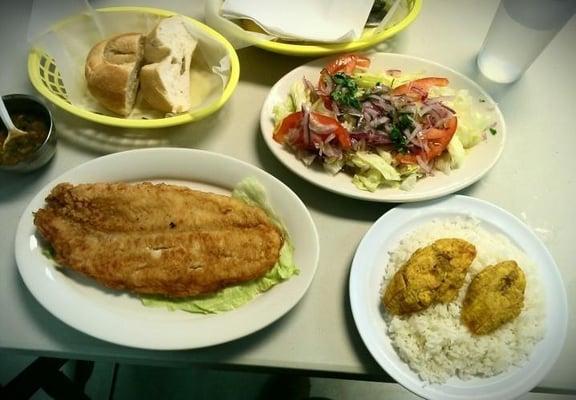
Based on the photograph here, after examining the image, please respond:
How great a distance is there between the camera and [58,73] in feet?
4.67

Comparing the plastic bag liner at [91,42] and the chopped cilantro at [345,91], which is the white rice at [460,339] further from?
the plastic bag liner at [91,42]

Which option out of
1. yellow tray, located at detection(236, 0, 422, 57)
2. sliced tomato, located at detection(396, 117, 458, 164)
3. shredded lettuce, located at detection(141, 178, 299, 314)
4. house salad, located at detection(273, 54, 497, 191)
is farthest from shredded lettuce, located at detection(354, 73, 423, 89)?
shredded lettuce, located at detection(141, 178, 299, 314)

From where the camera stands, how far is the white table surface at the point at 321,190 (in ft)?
3.48

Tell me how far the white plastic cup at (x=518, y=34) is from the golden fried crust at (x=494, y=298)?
0.75 meters

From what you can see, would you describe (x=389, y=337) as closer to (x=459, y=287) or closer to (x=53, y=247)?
(x=459, y=287)

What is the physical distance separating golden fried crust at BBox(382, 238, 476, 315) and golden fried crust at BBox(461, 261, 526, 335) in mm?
40

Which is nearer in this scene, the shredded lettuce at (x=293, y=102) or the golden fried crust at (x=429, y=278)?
the golden fried crust at (x=429, y=278)

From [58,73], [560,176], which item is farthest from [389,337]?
[58,73]

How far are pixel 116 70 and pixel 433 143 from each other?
0.87m

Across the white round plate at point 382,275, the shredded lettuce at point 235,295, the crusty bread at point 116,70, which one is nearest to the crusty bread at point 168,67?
the crusty bread at point 116,70

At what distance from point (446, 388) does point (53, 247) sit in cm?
90

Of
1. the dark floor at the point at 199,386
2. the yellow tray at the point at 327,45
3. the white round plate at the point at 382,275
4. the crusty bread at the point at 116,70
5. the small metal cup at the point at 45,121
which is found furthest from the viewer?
the dark floor at the point at 199,386

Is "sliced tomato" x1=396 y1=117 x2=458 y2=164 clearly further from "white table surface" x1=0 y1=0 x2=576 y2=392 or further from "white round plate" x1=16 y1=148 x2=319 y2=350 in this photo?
"white round plate" x1=16 y1=148 x2=319 y2=350

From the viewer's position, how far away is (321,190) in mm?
1311
